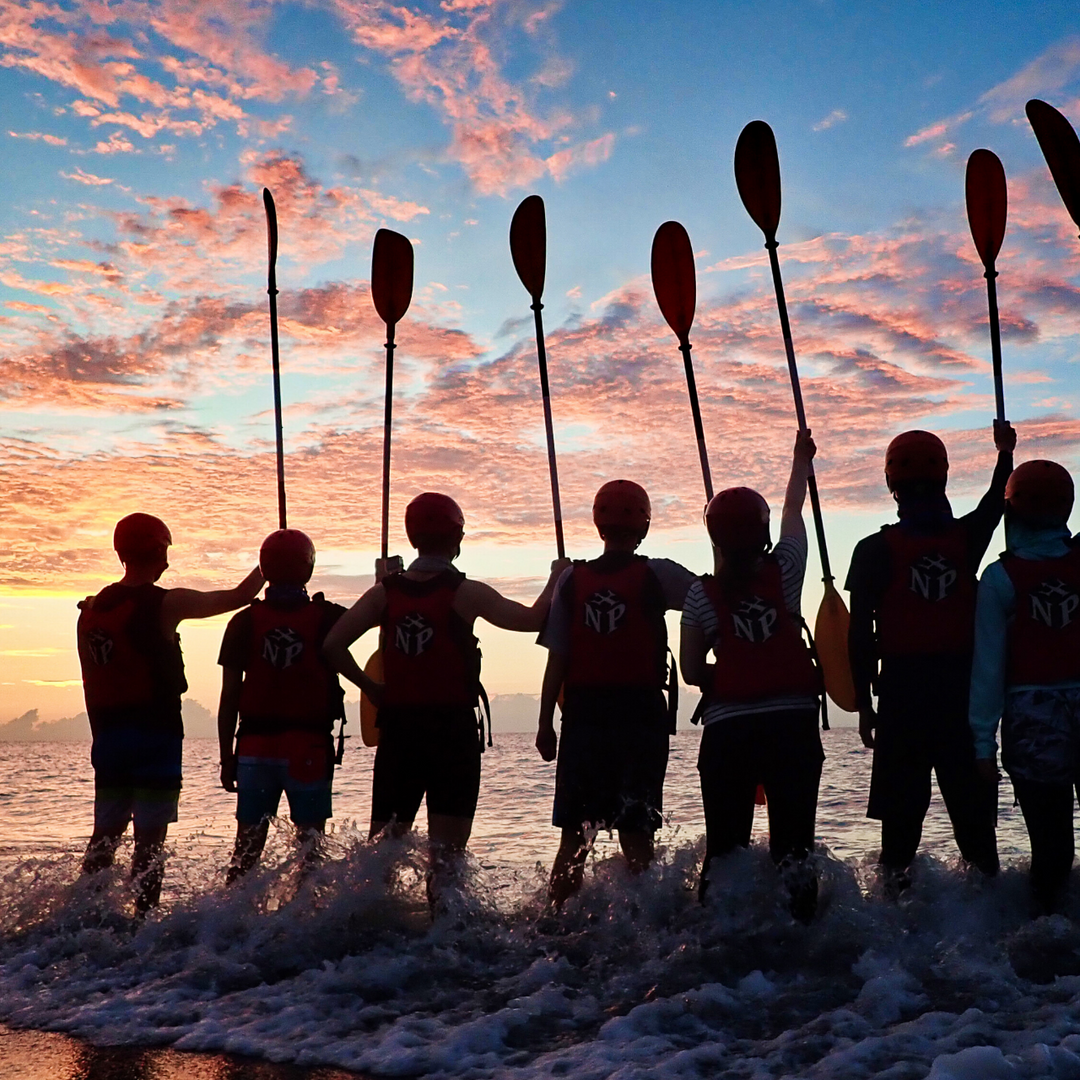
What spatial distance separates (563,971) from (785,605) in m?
1.62

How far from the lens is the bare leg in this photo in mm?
4223

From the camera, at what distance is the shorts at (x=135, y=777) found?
15.2ft

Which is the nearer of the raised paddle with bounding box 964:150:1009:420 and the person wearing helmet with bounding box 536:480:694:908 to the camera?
the person wearing helmet with bounding box 536:480:694:908

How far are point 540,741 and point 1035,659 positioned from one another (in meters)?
2.06

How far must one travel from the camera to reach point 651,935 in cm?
396

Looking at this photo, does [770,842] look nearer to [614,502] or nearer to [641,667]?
[641,667]

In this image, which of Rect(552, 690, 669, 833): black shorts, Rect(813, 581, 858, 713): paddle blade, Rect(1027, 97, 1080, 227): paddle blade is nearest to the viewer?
Rect(552, 690, 669, 833): black shorts

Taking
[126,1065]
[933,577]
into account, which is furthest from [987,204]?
[126,1065]

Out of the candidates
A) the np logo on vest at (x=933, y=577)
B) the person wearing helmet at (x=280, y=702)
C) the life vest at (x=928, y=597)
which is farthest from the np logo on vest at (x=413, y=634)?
the np logo on vest at (x=933, y=577)

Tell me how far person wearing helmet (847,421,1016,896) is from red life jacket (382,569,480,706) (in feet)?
5.42

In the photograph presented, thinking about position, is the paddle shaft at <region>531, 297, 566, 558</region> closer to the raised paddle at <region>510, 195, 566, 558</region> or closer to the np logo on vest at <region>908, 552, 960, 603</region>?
the raised paddle at <region>510, 195, 566, 558</region>

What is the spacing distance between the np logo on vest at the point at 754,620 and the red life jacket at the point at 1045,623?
0.88m

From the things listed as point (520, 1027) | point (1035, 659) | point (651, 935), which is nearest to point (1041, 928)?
point (1035, 659)

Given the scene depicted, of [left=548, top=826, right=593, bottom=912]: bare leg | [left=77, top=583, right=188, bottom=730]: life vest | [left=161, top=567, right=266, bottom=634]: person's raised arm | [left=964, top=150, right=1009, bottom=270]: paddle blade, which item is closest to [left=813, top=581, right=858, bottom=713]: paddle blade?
[left=548, top=826, right=593, bottom=912]: bare leg
